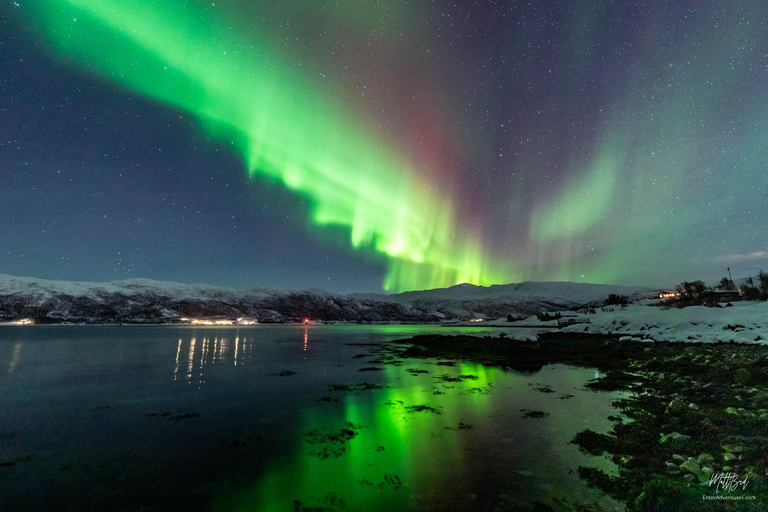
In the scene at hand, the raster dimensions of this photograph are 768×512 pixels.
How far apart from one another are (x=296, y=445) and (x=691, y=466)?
41.1 ft

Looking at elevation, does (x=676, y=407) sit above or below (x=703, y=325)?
below

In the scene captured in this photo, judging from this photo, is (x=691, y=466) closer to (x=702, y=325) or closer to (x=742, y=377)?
(x=742, y=377)

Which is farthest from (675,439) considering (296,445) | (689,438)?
(296,445)

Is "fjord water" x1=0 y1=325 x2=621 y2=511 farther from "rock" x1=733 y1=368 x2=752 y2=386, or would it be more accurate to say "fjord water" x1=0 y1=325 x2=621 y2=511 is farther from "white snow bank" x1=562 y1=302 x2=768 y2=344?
"white snow bank" x1=562 y1=302 x2=768 y2=344

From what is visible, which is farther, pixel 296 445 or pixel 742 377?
pixel 742 377

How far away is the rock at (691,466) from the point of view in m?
9.06

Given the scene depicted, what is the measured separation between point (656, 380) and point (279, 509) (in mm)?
25393

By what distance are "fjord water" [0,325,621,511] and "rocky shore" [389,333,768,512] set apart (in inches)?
35.6

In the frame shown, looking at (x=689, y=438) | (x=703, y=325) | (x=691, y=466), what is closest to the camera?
(x=691, y=466)

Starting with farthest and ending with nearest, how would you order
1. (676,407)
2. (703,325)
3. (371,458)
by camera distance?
(703,325) → (676,407) → (371,458)

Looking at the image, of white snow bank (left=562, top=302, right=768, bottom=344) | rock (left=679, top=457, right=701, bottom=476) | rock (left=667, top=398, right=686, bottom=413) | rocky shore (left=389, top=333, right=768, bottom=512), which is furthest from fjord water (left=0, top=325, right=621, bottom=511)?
white snow bank (left=562, top=302, right=768, bottom=344)

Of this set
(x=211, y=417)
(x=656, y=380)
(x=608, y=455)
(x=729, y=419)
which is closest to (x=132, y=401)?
A: (x=211, y=417)

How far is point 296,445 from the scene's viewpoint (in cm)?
1277

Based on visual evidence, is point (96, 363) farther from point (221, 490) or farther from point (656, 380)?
point (656, 380)
